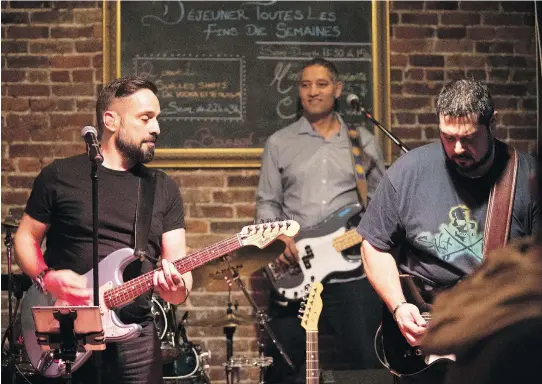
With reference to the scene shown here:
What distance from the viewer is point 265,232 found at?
4.19m

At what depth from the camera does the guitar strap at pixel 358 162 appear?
5488 millimetres

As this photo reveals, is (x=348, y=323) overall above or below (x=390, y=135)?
below

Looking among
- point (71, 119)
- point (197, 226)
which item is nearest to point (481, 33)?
point (197, 226)

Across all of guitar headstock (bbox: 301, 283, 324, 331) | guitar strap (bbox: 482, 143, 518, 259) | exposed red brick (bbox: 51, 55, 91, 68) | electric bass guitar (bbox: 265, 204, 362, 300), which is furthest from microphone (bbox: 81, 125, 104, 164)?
exposed red brick (bbox: 51, 55, 91, 68)

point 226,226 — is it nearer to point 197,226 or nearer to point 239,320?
point 197,226

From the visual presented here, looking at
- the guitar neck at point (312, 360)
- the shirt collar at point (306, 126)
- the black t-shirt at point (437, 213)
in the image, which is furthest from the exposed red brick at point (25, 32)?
the black t-shirt at point (437, 213)

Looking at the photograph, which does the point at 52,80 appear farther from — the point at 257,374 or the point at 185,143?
the point at 257,374

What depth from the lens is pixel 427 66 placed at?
20.1 feet

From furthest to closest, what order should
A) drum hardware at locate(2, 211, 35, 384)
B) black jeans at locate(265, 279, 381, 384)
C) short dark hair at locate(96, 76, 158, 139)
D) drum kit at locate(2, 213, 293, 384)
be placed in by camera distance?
black jeans at locate(265, 279, 381, 384) < drum kit at locate(2, 213, 293, 384) < drum hardware at locate(2, 211, 35, 384) < short dark hair at locate(96, 76, 158, 139)

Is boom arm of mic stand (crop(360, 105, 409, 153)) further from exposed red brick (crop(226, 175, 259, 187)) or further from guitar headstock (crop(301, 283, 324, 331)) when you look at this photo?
exposed red brick (crop(226, 175, 259, 187))

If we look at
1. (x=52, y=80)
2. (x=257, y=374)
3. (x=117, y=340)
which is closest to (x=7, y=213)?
(x=52, y=80)

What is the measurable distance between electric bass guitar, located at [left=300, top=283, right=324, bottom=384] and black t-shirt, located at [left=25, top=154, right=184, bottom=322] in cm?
85

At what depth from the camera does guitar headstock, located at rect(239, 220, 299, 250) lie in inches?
164

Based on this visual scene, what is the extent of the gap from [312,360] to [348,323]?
3.74ft
